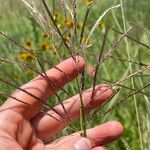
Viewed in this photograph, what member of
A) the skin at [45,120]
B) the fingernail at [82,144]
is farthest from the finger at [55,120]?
the fingernail at [82,144]

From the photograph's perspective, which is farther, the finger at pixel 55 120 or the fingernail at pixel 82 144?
the finger at pixel 55 120

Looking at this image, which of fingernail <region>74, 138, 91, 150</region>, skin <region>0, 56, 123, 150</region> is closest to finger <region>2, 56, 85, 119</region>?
skin <region>0, 56, 123, 150</region>

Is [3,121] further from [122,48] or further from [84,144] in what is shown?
[122,48]

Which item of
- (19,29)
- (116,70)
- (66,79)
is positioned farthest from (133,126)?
(19,29)

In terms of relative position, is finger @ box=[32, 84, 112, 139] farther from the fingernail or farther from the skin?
the fingernail

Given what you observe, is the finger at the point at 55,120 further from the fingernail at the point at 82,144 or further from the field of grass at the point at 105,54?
the fingernail at the point at 82,144

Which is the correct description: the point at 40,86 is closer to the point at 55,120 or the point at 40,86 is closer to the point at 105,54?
the point at 55,120

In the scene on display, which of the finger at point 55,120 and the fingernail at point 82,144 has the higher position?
the fingernail at point 82,144
